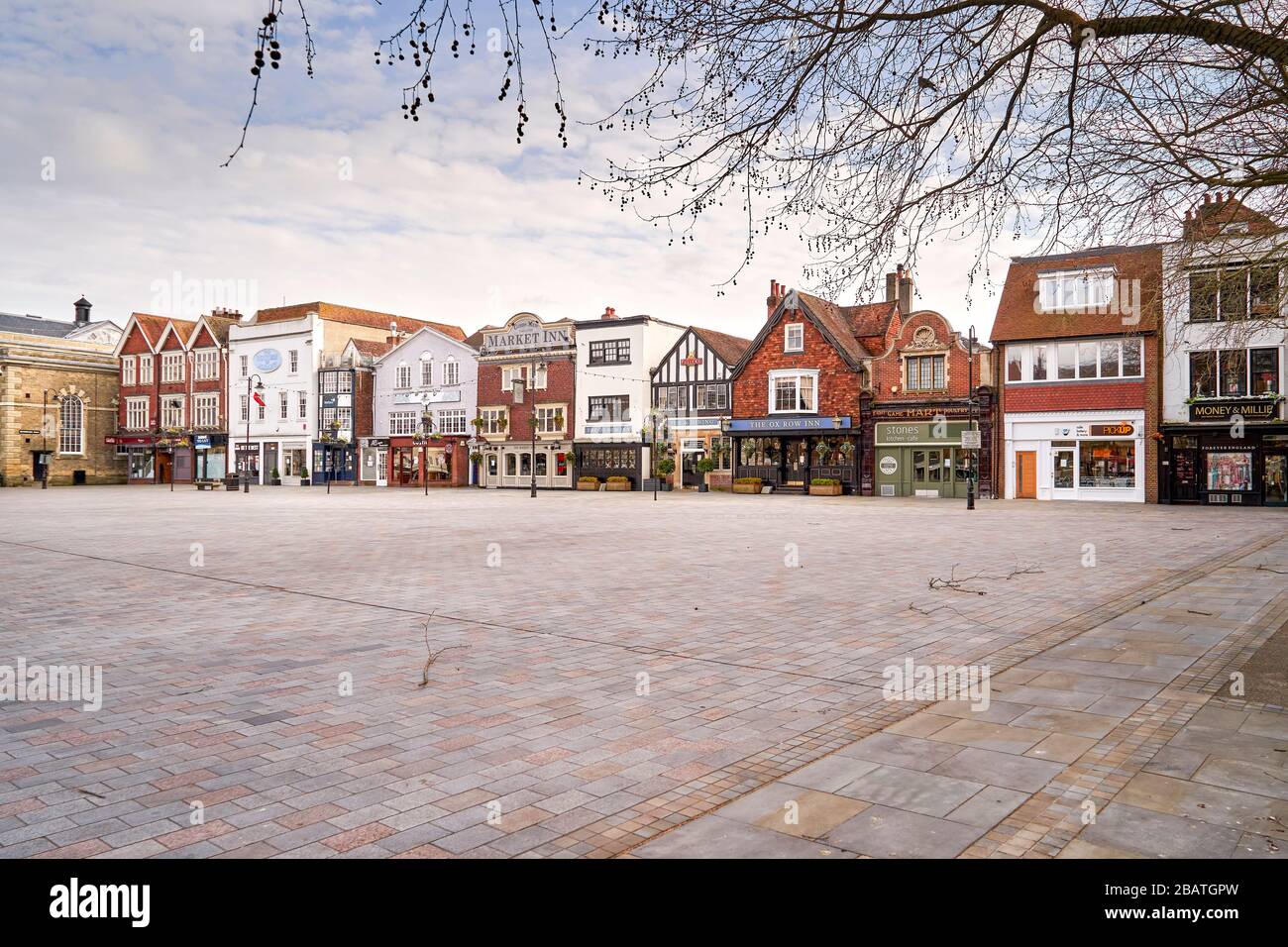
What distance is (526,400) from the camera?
5372cm

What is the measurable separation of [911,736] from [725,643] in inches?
116

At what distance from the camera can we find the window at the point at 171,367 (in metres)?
66.7

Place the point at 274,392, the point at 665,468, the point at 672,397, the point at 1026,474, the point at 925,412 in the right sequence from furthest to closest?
1. the point at 274,392
2. the point at 672,397
3. the point at 665,468
4. the point at 925,412
5. the point at 1026,474

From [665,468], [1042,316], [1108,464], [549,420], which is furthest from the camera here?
[549,420]

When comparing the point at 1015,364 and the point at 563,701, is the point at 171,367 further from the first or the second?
the point at 563,701

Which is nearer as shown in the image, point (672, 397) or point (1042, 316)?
point (1042, 316)

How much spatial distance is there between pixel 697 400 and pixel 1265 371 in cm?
2607

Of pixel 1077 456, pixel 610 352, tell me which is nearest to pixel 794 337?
pixel 610 352

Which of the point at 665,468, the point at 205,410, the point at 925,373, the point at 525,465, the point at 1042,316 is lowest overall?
the point at 665,468

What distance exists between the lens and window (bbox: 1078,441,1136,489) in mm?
34041

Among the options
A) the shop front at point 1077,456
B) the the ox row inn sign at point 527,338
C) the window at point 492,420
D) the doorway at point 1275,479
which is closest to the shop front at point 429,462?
the window at point 492,420

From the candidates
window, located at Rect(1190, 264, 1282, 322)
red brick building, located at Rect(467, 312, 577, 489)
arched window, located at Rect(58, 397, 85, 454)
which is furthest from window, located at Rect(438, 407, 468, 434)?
window, located at Rect(1190, 264, 1282, 322)

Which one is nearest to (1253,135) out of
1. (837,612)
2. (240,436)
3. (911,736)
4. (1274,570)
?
(837,612)
